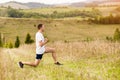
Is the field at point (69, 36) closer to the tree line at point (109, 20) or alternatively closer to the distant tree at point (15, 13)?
the tree line at point (109, 20)

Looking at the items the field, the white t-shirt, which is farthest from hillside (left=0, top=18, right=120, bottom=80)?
the white t-shirt

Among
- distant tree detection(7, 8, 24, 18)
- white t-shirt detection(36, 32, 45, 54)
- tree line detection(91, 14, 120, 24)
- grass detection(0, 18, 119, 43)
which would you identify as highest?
white t-shirt detection(36, 32, 45, 54)

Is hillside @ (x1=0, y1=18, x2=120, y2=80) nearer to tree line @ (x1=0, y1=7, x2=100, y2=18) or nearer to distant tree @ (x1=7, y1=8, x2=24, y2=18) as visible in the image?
tree line @ (x1=0, y1=7, x2=100, y2=18)

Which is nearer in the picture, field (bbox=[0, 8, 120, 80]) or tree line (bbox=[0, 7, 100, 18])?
field (bbox=[0, 8, 120, 80])

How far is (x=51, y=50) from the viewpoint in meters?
14.3

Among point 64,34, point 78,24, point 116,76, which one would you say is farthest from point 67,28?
point 116,76

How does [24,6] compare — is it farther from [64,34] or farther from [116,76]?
[116,76]

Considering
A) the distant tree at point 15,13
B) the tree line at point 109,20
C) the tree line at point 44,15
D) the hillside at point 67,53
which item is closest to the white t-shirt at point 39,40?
the hillside at point 67,53

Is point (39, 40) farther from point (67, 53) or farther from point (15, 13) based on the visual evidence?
point (15, 13)

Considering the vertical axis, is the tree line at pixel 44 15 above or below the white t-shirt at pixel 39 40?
below

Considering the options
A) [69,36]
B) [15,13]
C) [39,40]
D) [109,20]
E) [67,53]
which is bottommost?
[69,36]

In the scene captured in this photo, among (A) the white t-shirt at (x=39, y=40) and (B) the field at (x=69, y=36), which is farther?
(A) the white t-shirt at (x=39, y=40)

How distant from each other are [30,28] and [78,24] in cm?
1685

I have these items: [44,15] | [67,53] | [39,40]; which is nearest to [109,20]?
[44,15]
